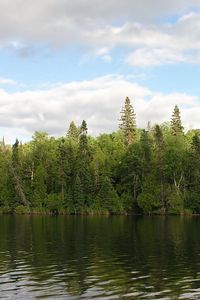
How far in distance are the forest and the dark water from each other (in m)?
72.3

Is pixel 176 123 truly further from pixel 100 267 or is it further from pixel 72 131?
pixel 100 267

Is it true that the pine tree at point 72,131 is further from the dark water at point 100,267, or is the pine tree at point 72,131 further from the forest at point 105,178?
the dark water at point 100,267

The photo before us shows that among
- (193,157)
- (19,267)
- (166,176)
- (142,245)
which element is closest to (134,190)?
(166,176)

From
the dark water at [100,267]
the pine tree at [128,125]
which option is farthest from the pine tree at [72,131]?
the dark water at [100,267]

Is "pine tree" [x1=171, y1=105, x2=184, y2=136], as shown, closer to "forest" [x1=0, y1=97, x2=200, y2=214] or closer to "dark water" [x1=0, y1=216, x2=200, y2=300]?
"forest" [x1=0, y1=97, x2=200, y2=214]

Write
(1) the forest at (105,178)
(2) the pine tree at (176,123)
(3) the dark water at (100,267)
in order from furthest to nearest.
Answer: (2) the pine tree at (176,123) → (1) the forest at (105,178) → (3) the dark water at (100,267)

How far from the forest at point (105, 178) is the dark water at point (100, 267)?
7231cm

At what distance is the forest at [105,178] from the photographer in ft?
439

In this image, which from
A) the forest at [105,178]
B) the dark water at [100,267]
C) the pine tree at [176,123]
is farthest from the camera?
the pine tree at [176,123]

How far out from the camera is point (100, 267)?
37.9 meters

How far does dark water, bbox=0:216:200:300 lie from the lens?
94.8ft

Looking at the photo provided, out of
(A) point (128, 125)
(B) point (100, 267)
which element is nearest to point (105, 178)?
(A) point (128, 125)

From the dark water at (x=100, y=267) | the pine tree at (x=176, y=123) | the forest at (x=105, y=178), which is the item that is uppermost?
the pine tree at (x=176, y=123)

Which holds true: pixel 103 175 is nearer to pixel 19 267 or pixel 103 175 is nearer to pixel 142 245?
pixel 142 245
